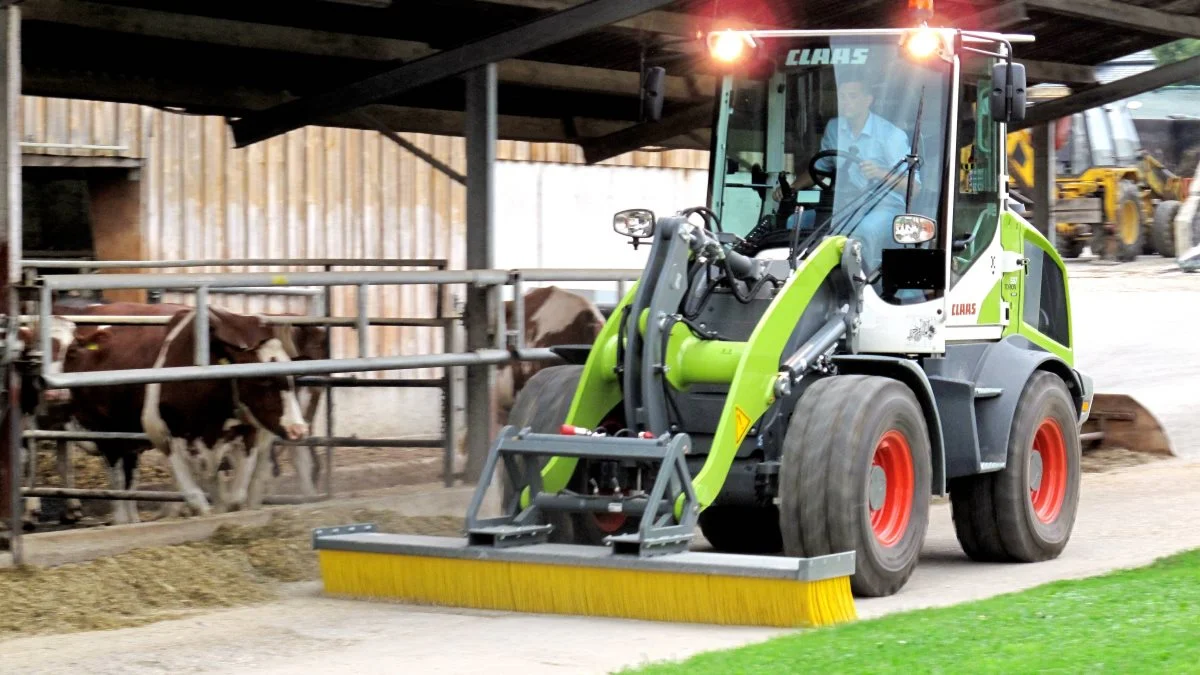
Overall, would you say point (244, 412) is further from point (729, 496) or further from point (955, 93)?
point (955, 93)

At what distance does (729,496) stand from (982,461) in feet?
5.73

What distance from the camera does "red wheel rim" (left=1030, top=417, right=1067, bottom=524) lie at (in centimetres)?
1040

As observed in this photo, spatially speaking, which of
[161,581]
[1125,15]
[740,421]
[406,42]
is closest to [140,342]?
[406,42]

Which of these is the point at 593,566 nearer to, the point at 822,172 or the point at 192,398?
the point at 822,172

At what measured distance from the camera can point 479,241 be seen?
12.2m

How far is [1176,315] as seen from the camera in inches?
965

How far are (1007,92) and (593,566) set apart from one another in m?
3.26

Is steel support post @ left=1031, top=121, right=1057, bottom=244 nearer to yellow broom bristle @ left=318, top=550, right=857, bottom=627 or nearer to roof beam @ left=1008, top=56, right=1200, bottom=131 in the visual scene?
roof beam @ left=1008, top=56, right=1200, bottom=131

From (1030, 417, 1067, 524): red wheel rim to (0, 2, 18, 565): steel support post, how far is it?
5.65 meters

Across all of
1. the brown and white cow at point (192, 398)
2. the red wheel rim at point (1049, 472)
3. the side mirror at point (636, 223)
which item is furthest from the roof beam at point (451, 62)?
the red wheel rim at point (1049, 472)

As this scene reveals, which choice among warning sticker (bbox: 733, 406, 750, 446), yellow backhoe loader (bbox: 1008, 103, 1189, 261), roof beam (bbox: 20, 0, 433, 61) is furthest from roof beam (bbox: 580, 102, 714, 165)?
yellow backhoe loader (bbox: 1008, 103, 1189, 261)

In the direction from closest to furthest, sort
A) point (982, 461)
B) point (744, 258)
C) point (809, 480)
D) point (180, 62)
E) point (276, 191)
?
1. point (809, 480)
2. point (744, 258)
3. point (982, 461)
4. point (180, 62)
5. point (276, 191)

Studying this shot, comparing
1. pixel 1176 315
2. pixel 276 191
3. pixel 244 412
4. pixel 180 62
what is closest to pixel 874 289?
pixel 244 412

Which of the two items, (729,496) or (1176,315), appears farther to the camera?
(1176,315)
